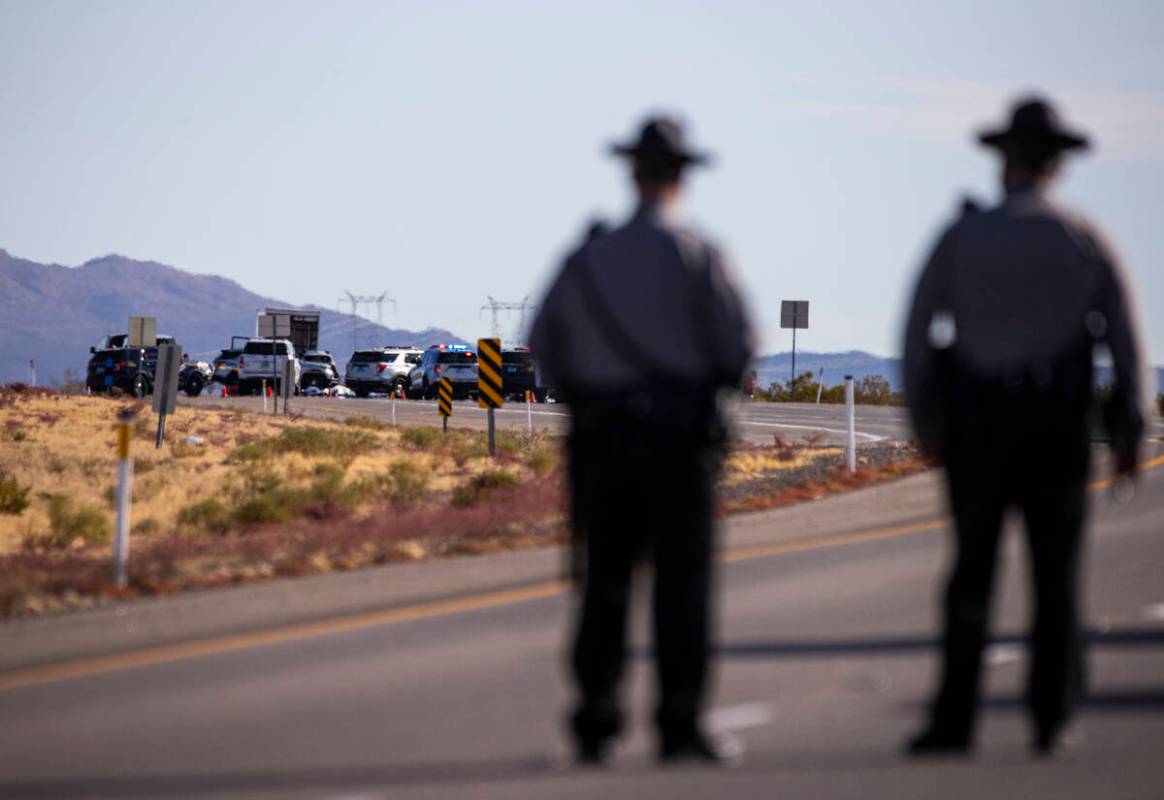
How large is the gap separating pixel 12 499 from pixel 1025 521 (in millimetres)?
20493

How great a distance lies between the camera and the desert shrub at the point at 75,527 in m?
20.7

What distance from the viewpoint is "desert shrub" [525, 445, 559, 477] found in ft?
95.5

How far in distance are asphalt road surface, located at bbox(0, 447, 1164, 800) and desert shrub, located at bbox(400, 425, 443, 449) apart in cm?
2289

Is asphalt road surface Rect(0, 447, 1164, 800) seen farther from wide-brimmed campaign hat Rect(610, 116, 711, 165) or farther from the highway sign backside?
the highway sign backside

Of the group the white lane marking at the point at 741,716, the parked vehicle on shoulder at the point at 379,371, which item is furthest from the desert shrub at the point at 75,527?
the parked vehicle on shoulder at the point at 379,371

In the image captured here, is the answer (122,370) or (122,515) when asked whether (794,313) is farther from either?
(122,515)

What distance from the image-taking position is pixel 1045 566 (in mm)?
6242

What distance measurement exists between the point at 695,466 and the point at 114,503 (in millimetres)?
20625

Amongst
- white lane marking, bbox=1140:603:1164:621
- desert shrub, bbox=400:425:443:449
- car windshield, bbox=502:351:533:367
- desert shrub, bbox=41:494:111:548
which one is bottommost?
desert shrub, bbox=41:494:111:548

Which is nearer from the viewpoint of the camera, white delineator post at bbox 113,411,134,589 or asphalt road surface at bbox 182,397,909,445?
white delineator post at bbox 113,411,134,589

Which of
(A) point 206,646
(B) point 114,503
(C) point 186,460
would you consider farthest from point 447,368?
(A) point 206,646

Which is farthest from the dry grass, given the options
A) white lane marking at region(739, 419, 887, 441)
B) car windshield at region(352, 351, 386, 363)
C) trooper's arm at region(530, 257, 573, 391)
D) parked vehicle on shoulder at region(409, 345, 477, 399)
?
car windshield at region(352, 351, 386, 363)

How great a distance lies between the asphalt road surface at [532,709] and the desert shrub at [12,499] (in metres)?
13.6

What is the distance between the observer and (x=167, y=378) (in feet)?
79.7
